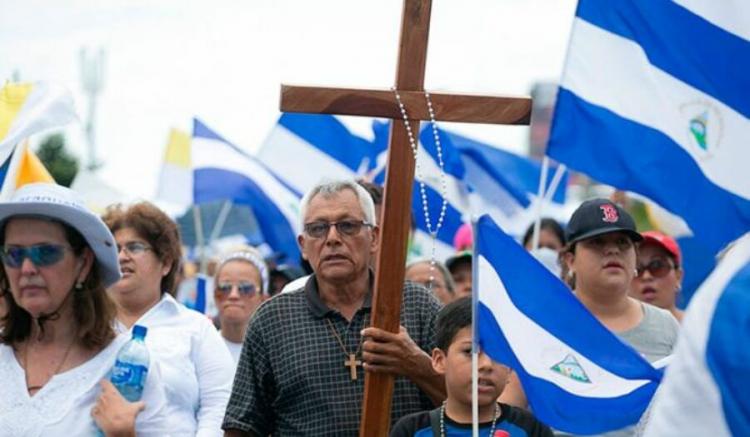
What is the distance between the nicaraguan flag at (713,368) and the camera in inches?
93.4

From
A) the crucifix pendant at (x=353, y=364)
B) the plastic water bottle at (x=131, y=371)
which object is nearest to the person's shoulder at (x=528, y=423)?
the crucifix pendant at (x=353, y=364)

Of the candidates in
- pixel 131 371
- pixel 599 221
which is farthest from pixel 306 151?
pixel 131 371

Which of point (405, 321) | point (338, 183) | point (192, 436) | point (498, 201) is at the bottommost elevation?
point (192, 436)

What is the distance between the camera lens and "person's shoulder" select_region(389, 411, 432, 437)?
5414 millimetres

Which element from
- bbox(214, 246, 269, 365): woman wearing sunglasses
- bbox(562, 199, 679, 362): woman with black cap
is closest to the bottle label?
bbox(562, 199, 679, 362): woman with black cap

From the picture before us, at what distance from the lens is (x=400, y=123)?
541 centimetres

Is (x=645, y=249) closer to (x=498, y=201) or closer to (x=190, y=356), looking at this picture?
(x=190, y=356)

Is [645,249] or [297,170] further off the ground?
[297,170]

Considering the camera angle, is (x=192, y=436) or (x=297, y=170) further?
(x=297, y=170)

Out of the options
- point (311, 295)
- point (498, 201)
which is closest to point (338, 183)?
point (311, 295)

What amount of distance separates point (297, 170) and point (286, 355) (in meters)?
7.92

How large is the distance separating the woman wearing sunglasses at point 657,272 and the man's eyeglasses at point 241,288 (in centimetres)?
227

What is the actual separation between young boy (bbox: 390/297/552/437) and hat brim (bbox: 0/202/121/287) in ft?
3.86

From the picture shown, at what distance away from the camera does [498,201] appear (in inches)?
577
